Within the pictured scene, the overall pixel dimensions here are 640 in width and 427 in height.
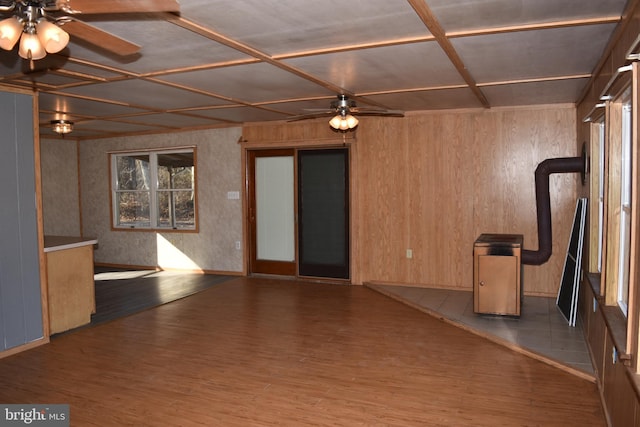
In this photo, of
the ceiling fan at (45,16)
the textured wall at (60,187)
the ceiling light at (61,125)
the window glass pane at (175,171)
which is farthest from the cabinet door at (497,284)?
the textured wall at (60,187)

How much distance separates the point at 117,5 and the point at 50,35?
0.34m

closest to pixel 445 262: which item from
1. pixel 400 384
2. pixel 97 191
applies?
pixel 400 384

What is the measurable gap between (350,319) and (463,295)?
5.65 feet

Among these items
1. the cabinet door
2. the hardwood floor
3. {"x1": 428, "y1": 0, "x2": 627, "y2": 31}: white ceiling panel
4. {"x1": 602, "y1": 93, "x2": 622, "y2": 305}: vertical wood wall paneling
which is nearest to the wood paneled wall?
the cabinet door

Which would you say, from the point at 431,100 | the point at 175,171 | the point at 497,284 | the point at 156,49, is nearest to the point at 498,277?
the point at 497,284

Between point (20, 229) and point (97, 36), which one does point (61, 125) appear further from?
point (97, 36)

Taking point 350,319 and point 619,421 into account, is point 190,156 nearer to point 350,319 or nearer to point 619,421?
point 350,319

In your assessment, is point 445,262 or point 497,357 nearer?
point 497,357

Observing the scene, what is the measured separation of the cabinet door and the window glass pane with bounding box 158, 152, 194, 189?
5150 millimetres

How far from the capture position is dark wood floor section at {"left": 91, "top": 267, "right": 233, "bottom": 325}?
226 inches

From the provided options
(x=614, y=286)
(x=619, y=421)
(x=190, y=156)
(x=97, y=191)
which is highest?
(x=190, y=156)

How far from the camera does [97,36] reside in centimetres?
244

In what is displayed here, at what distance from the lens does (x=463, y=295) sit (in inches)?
239

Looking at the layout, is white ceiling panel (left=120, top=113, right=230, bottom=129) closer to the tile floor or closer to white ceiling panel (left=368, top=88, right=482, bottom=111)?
white ceiling panel (left=368, top=88, right=482, bottom=111)
